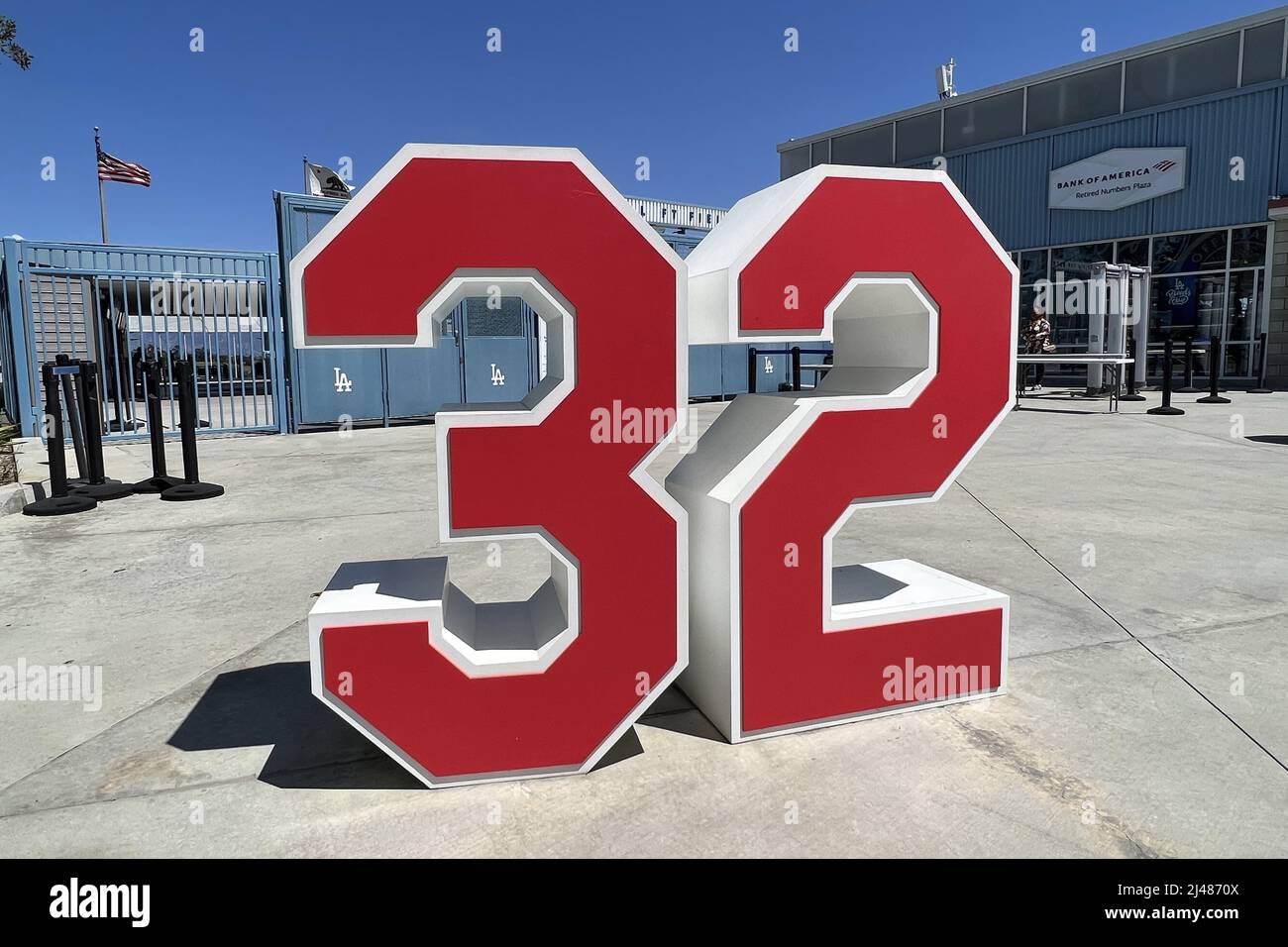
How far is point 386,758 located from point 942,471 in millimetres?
2212

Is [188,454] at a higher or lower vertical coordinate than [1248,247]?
lower

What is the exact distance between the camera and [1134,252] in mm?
19141

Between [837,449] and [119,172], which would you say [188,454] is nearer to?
[837,449]

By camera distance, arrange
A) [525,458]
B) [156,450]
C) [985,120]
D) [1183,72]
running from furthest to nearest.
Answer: [985,120]
[1183,72]
[156,450]
[525,458]

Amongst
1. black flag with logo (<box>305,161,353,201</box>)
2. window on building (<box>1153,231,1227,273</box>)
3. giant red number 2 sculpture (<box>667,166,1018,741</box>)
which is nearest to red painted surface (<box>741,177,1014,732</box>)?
giant red number 2 sculpture (<box>667,166,1018,741</box>)

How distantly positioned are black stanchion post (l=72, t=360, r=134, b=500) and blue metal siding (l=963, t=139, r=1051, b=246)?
19932 mm

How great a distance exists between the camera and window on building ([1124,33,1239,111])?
17328 millimetres

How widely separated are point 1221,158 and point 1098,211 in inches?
99.9

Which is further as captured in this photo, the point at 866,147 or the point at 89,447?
the point at 866,147

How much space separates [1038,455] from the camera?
9.23m

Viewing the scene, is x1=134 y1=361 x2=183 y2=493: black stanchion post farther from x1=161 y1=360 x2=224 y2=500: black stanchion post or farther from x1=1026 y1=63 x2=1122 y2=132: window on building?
x1=1026 y1=63 x2=1122 y2=132: window on building

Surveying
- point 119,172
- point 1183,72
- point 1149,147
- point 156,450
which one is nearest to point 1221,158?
point 1149,147

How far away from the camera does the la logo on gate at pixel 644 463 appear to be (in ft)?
7.99
